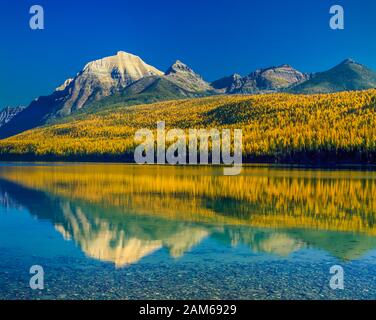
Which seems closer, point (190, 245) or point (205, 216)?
→ point (190, 245)

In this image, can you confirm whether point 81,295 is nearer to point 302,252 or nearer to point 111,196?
point 302,252

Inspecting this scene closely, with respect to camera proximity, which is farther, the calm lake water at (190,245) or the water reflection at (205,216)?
the water reflection at (205,216)

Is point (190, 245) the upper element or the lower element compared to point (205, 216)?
lower

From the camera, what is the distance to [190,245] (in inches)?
1277

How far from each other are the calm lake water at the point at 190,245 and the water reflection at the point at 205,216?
0.35 feet

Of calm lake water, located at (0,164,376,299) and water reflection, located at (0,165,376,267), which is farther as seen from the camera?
water reflection, located at (0,165,376,267)

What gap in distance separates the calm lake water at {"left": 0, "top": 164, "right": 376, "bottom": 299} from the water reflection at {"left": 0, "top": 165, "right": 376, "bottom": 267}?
0.11 metres

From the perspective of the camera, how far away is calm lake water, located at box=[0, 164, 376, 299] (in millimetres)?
22453

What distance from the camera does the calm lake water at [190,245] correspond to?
22.5 meters

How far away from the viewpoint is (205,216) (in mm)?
45375

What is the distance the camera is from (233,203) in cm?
5456

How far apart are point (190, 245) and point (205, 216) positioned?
13.0 meters

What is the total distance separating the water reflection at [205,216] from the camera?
32438 mm

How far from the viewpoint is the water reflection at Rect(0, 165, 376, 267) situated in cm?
3244
